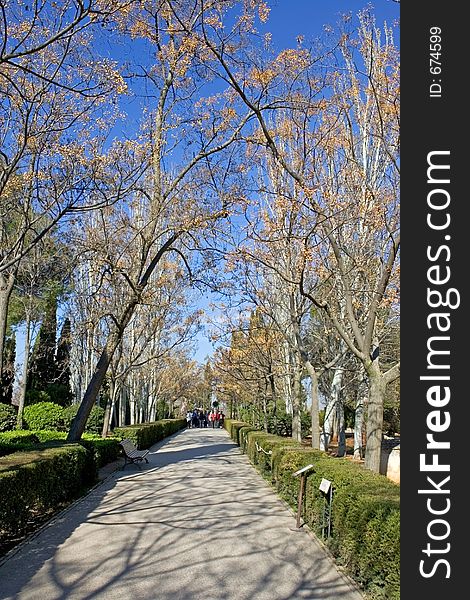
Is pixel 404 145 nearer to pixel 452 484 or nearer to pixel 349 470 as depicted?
pixel 452 484

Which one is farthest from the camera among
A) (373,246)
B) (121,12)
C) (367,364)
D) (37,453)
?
(373,246)

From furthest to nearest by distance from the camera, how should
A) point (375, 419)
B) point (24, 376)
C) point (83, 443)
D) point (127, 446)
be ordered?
point (24, 376)
point (127, 446)
point (83, 443)
point (375, 419)

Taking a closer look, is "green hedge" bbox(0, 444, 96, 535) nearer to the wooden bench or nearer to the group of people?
the wooden bench

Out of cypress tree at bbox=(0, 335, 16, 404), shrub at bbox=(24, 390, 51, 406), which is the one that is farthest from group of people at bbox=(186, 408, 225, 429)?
shrub at bbox=(24, 390, 51, 406)

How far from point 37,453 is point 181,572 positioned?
15.2 ft

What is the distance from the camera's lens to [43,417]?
25.5m

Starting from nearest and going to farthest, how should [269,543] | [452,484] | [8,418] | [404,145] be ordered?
[452,484] < [404,145] < [269,543] < [8,418]

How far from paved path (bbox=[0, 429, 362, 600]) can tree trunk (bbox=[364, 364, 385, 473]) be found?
60.0 inches

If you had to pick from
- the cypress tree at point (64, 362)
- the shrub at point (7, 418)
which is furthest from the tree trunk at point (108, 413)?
the cypress tree at point (64, 362)

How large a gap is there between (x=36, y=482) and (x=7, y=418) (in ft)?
61.1

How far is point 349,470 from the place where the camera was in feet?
25.6

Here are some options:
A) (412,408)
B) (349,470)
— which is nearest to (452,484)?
(412,408)

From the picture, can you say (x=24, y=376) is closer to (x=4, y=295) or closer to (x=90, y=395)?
(x=90, y=395)

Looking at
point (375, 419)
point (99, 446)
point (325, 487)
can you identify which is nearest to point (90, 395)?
point (99, 446)
